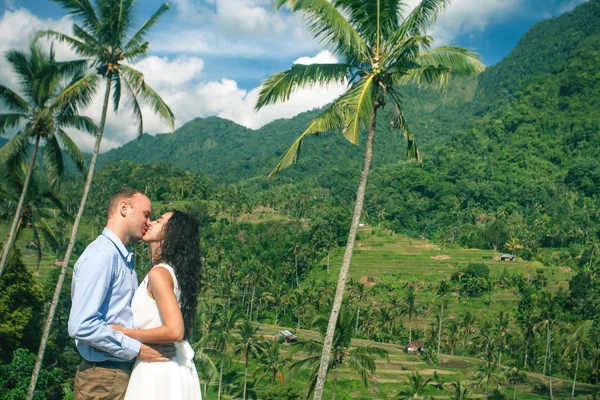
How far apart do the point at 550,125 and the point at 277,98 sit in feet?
440

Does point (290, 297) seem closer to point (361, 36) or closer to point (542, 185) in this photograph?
point (361, 36)

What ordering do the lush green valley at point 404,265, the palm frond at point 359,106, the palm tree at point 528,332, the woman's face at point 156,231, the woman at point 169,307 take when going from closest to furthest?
the woman at point 169,307
the woman's face at point 156,231
the palm frond at point 359,106
the lush green valley at point 404,265
the palm tree at point 528,332

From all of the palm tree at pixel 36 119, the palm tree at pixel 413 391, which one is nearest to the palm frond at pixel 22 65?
the palm tree at pixel 36 119

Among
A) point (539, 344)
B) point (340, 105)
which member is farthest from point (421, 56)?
point (539, 344)

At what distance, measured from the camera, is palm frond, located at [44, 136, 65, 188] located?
45.5ft

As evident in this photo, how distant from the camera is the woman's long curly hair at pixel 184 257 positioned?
10.3 ft

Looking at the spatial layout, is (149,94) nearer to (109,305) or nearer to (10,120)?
(10,120)

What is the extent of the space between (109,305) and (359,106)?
5.45m

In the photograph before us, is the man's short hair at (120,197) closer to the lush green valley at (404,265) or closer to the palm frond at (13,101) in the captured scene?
the lush green valley at (404,265)

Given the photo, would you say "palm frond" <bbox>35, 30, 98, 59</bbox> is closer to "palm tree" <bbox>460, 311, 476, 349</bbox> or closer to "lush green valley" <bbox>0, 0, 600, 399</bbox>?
"lush green valley" <bbox>0, 0, 600, 399</bbox>

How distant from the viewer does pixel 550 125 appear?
4995 inches

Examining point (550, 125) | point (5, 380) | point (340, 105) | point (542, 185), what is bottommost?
point (5, 380)

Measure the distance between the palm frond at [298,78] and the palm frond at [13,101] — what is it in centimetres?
821

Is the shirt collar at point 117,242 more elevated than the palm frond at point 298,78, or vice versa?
the palm frond at point 298,78
